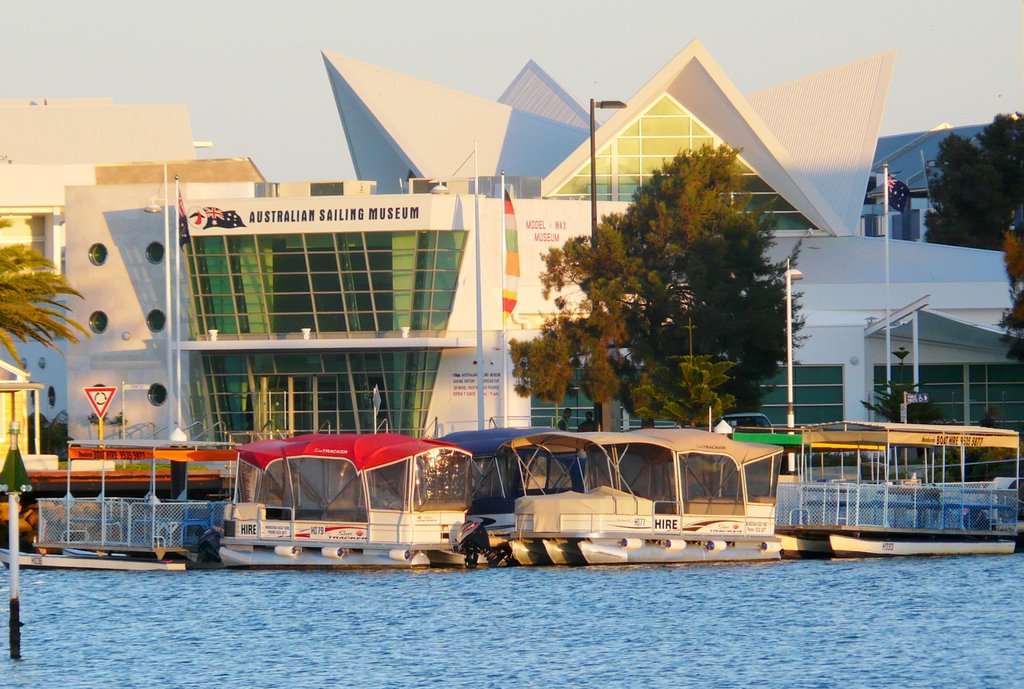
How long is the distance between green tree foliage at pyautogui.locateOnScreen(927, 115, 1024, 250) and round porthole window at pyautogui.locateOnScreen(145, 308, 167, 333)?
52.9m

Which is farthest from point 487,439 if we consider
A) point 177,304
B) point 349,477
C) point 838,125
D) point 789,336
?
point 838,125

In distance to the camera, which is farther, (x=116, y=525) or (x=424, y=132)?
(x=424, y=132)

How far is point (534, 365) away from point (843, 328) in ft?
53.4

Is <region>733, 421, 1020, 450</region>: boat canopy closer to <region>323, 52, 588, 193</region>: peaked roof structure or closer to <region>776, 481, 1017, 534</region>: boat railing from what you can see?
<region>776, 481, 1017, 534</region>: boat railing

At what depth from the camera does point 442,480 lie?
3981 centimetres

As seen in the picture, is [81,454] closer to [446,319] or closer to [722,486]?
[722,486]

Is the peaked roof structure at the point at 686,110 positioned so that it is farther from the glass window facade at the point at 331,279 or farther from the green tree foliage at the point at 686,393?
the green tree foliage at the point at 686,393

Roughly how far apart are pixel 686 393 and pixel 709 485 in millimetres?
12453

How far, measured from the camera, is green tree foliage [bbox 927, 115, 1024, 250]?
10200 cm

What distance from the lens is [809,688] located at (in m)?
26.5

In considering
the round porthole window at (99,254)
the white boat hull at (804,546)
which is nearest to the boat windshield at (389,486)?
the white boat hull at (804,546)

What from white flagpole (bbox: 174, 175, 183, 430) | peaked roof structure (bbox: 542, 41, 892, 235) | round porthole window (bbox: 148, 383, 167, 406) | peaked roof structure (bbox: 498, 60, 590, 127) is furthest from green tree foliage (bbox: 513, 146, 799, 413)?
peaked roof structure (bbox: 498, 60, 590, 127)

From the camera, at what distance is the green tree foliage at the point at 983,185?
102000 mm

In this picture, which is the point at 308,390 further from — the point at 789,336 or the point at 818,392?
the point at 789,336
